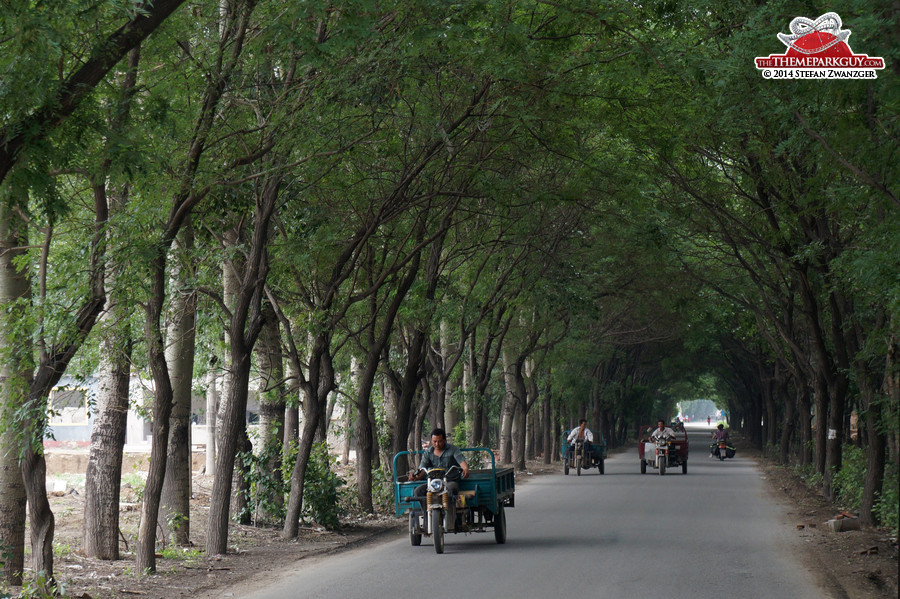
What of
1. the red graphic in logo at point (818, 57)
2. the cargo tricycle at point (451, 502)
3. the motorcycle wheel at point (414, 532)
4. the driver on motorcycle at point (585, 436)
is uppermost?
the red graphic in logo at point (818, 57)

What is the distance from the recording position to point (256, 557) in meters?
13.8

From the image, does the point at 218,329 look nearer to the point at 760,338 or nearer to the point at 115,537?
the point at 115,537

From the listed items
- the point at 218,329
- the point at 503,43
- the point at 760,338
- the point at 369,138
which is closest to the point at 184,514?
the point at 218,329

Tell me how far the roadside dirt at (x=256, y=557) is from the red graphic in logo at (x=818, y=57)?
202 inches

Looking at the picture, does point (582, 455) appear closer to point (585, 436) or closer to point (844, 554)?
point (585, 436)

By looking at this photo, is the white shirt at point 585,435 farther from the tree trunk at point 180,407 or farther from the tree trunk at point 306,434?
the tree trunk at point 180,407

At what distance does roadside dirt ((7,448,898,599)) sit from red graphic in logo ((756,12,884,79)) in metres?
5.14

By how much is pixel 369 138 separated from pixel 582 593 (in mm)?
6622

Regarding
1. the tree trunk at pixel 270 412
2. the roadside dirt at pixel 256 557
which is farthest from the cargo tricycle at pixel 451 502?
the tree trunk at pixel 270 412

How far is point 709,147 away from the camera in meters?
17.7

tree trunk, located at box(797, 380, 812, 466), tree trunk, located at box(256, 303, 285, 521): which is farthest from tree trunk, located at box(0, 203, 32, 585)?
tree trunk, located at box(797, 380, 812, 466)

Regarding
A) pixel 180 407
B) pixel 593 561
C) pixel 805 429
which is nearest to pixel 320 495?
pixel 180 407

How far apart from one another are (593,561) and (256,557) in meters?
4.55

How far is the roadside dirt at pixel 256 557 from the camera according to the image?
1089 centimetres
